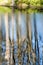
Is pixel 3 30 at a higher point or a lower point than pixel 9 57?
higher

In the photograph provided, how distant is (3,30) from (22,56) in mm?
8741

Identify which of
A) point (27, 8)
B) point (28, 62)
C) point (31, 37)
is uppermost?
point (27, 8)

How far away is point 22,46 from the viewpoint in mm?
14148

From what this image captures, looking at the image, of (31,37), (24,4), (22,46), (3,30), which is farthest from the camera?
(24,4)

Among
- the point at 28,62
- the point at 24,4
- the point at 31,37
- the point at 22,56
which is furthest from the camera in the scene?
the point at 24,4

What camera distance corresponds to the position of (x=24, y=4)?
116ft

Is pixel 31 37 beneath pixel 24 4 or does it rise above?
beneath

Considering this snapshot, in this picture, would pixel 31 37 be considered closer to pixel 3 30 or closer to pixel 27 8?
pixel 3 30

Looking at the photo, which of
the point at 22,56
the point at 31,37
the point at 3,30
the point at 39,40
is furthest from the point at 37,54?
the point at 3,30

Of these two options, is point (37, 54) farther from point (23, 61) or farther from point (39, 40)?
point (39, 40)

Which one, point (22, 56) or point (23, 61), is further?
point (22, 56)

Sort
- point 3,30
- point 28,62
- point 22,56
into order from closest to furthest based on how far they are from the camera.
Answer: point 28,62, point 22,56, point 3,30

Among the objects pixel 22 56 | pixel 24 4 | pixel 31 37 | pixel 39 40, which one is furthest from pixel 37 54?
pixel 24 4

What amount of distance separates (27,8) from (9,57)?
23.3m
